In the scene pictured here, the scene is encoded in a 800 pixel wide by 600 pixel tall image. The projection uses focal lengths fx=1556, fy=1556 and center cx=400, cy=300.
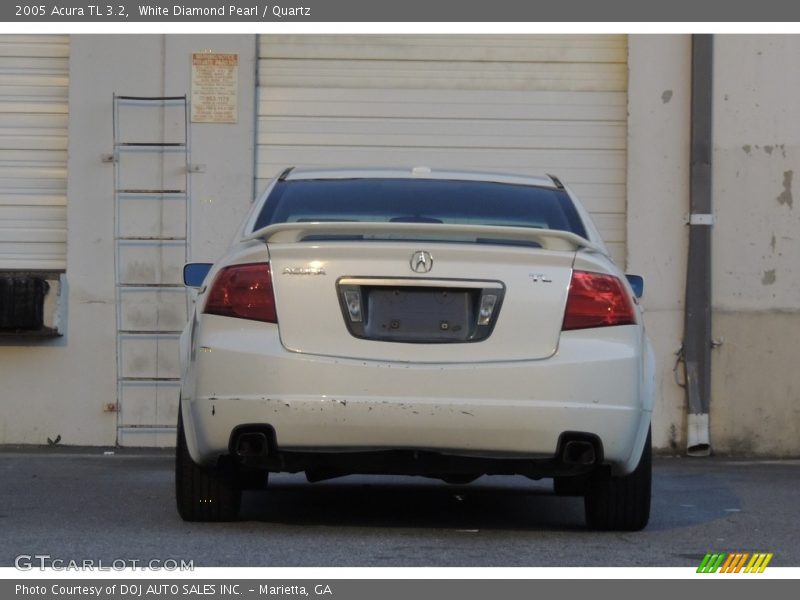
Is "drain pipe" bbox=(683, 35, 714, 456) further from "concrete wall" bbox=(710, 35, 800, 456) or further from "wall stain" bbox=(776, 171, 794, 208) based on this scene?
"wall stain" bbox=(776, 171, 794, 208)

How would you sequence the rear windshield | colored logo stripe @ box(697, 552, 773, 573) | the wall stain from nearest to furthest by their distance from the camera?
colored logo stripe @ box(697, 552, 773, 573), the rear windshield, the wall stain

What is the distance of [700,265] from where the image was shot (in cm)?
1233

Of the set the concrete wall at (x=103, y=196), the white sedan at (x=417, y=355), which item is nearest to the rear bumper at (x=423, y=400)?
the white sedan at (x=417, y=355)

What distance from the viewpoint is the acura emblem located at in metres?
5.69

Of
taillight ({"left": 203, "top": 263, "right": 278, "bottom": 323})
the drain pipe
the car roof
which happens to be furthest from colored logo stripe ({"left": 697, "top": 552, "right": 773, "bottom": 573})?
the drain pipe

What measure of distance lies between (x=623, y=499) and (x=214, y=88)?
710 centimetres

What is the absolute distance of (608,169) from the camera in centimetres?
1267

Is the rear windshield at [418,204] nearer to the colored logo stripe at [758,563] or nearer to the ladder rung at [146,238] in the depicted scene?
the colored logo stripe at [758,563]

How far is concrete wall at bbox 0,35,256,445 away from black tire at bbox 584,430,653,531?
21.7 feet

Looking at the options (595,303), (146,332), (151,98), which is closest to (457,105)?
(151,98)
